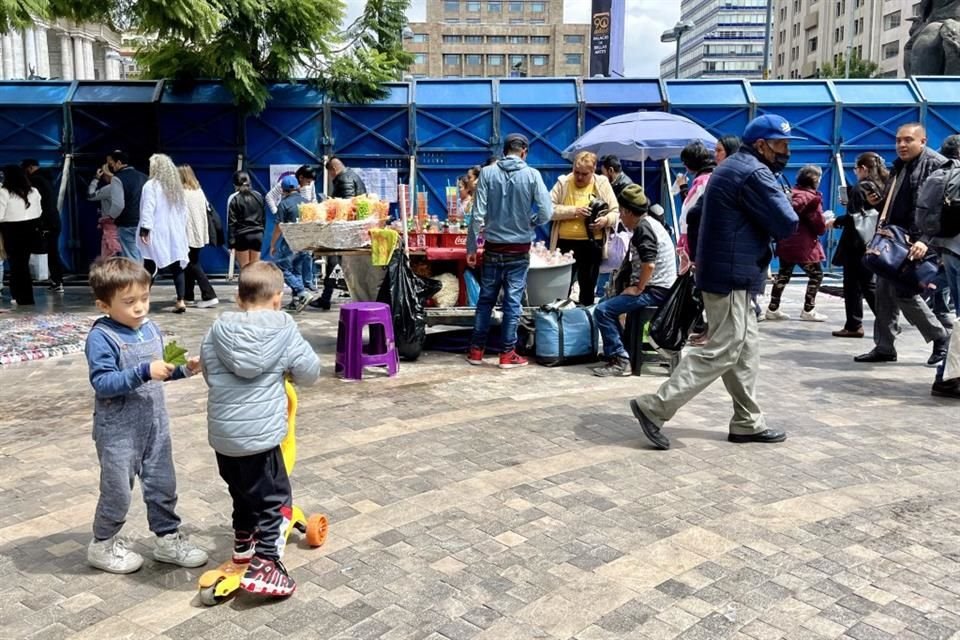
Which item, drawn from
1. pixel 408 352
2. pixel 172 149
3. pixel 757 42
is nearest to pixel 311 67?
pixel 172 149

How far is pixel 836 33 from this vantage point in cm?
8956

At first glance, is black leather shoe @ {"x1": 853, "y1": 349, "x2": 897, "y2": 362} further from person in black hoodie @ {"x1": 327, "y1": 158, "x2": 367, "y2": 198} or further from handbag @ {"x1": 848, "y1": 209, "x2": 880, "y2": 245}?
person in black hoodie @ {"x1": 327, "y1": 158, "x2": 367, "y2": 198}

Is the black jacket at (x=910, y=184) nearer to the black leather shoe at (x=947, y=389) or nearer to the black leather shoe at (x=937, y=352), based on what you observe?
the black leather shoe at (x=937, y=352)

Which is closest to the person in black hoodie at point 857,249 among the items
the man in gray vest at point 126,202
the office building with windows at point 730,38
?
the man in gray vest at point 126,202

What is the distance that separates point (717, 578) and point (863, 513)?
1143mm

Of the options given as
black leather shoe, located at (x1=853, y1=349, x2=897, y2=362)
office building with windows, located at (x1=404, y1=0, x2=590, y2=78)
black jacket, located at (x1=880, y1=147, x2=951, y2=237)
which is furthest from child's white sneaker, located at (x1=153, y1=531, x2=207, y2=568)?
office building with windows, located at (x1=404, y1=0, x2=590, y2=78)

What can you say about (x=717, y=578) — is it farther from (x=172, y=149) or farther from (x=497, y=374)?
(x=172, y=149)

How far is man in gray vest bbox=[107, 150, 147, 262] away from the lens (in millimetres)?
11281

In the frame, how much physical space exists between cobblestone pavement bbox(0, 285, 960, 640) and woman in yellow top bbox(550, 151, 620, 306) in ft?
8.21

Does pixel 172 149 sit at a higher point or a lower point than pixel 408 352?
higher

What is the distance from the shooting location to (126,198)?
37.2ft

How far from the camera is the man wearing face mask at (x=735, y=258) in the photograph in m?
5.26

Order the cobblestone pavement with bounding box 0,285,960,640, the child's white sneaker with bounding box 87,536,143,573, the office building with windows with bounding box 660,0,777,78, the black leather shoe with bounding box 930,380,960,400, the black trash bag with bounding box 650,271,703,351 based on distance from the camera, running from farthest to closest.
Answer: the office building with windows with bounding box 660,0,777,78 → the black leather shoe with bounding box 930,380,960,400 → the black trash bag with bounding box 650,271,703,351 → the child's white sneaker with bounding box 87,536,143,573 → the cobblestone pavement with bounding box 0,285,960,640

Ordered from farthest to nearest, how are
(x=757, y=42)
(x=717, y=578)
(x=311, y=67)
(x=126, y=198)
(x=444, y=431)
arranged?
1. (x=757, y=42)
2. (x=311, y=67)
3. (x=126, y=198)
4. (x=444, y=431)
5. (x=717, y=578)
